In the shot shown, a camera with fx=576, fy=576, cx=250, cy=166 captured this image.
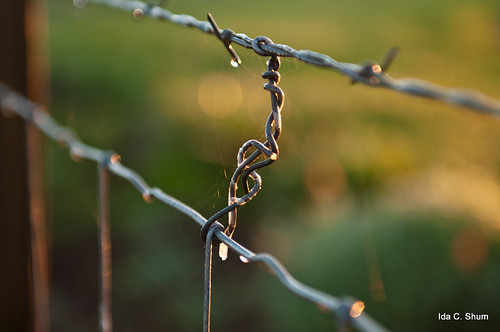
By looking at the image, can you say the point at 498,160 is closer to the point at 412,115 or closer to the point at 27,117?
the point at 412,115

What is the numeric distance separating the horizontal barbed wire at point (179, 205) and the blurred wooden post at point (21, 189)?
0.05 m

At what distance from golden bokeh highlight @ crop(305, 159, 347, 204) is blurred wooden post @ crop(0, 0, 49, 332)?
66.2 inches

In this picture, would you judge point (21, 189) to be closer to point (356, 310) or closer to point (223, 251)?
point (223, 251)

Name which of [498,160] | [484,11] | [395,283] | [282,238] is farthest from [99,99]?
[484,11]

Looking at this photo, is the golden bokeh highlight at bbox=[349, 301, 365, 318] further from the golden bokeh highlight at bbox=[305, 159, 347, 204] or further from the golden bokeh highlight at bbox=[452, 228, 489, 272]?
the golden bokeh highlight at bbox=[305, 159, 347, 204]

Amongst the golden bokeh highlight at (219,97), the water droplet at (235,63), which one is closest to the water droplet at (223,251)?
the water droplet at (235,63)

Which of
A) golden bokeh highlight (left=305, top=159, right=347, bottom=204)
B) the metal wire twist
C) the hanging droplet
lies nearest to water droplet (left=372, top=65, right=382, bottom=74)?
the metal wire twist

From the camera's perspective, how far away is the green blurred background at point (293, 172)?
1.68 m

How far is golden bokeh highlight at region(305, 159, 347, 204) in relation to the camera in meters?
2.85

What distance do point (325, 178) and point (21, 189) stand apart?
6.23ft

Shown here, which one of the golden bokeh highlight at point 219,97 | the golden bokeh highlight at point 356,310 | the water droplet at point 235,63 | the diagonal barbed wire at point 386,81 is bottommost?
the golden bokeh highlight at point 356,310

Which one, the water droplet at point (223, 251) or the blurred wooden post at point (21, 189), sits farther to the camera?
the blurred wooden post at point (21, 189)

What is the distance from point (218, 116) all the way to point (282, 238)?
0.98 metres

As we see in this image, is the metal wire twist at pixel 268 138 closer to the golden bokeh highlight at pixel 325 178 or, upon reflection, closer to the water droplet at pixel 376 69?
the water droplet at pixel 376 69
